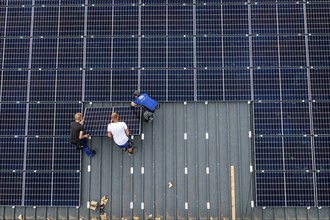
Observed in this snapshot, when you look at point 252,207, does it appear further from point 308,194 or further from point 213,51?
point 213,51

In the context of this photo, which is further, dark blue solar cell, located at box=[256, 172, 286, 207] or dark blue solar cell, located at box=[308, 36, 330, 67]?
dark blue solar cell, located at box=[308, 36, 330, 67]

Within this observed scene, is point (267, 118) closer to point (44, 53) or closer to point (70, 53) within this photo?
point (70, 53)

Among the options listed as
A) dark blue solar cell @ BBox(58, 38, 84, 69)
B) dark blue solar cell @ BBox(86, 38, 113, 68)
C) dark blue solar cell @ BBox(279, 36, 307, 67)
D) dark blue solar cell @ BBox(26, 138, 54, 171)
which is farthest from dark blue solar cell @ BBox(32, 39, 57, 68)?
dark blue solar cell @ BBox(279, 36, 307, 67)

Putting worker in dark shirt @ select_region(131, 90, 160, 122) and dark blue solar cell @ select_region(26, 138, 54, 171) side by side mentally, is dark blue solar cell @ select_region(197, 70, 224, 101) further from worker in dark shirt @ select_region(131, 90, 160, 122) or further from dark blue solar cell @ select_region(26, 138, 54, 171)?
dark blue solar cell @ select_region(26, 138, 54, 171)

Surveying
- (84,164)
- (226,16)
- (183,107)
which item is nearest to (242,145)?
(183,107)

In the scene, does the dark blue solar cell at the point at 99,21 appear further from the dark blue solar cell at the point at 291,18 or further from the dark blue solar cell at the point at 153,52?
the dark blue solar cell at the point at 291,18

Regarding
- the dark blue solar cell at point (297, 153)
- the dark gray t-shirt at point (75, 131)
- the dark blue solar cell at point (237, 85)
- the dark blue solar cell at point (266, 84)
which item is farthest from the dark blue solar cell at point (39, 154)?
the dark blue solar cell at point (297, 153)
